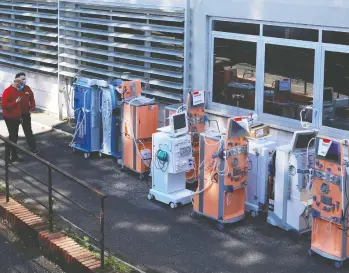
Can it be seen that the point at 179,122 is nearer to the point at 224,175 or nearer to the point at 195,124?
the point at 195,124

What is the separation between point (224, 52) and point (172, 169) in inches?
118

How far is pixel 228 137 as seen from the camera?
9891mm

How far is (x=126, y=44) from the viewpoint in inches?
581

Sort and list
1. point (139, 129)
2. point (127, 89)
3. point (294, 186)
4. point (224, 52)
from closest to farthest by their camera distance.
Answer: point (294, 186), point (139, 129), point (127, 89), point (224, 52)

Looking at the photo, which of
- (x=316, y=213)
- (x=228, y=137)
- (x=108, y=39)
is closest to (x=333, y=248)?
(x=316, y=213)

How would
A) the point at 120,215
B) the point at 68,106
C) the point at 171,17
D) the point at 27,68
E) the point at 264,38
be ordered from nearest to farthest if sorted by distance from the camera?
the point at 120,215, the point at 264,38, the point at 171,17, the point at 68,106, the point at 27,68

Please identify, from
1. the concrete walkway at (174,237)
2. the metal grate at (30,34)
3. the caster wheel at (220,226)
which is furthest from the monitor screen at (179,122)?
the metal grate at (30,34)

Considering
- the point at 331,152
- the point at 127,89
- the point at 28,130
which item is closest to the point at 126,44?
the point at 127,89

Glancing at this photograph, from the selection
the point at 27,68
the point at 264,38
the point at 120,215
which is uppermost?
the point at 264,38

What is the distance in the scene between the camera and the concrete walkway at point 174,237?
360 inches

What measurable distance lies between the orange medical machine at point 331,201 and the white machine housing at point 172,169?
8.24 ft

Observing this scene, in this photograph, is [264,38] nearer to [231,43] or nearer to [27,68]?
[231,43]

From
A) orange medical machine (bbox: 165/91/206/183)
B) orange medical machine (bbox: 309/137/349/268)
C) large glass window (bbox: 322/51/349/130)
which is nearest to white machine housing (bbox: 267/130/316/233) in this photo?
orange medical machine (bbox: 309/137/349/268)

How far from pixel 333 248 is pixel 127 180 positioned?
4456 mm
